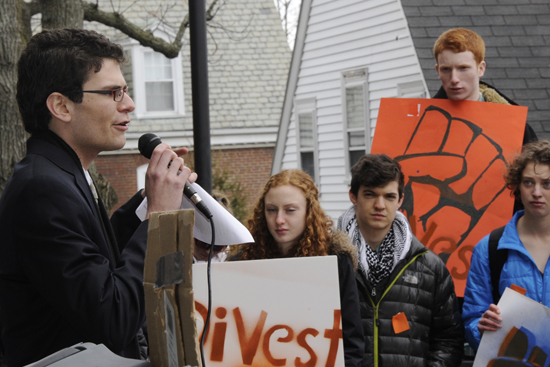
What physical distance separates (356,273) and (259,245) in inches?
20.1

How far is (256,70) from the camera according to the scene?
67.4 ft

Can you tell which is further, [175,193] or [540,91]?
[540,91]

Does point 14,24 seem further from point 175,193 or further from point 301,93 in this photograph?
point 301,93

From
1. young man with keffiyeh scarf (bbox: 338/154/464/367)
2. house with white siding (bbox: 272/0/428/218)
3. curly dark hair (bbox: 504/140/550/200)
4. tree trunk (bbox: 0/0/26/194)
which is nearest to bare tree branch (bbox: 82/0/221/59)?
house with white siding (bbox: 272/0/428/218)

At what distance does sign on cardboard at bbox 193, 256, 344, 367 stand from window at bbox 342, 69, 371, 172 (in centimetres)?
1045

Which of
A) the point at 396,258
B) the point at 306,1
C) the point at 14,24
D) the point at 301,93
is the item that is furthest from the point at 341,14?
the point at 396,258

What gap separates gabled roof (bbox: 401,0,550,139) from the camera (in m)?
8.92

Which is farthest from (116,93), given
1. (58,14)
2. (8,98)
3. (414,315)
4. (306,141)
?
(306,141)

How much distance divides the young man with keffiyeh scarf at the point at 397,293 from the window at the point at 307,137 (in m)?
11.1

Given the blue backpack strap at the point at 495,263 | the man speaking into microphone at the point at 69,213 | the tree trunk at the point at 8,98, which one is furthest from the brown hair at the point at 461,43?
the tree trunk at the point at 8,98

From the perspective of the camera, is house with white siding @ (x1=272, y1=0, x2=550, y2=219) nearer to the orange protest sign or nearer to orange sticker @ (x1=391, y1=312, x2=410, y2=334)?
the orange protest sign

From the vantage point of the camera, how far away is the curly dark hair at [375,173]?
11.8 feet

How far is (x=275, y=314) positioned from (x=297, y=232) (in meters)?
0.66

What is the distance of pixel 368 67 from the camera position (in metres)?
12.9
